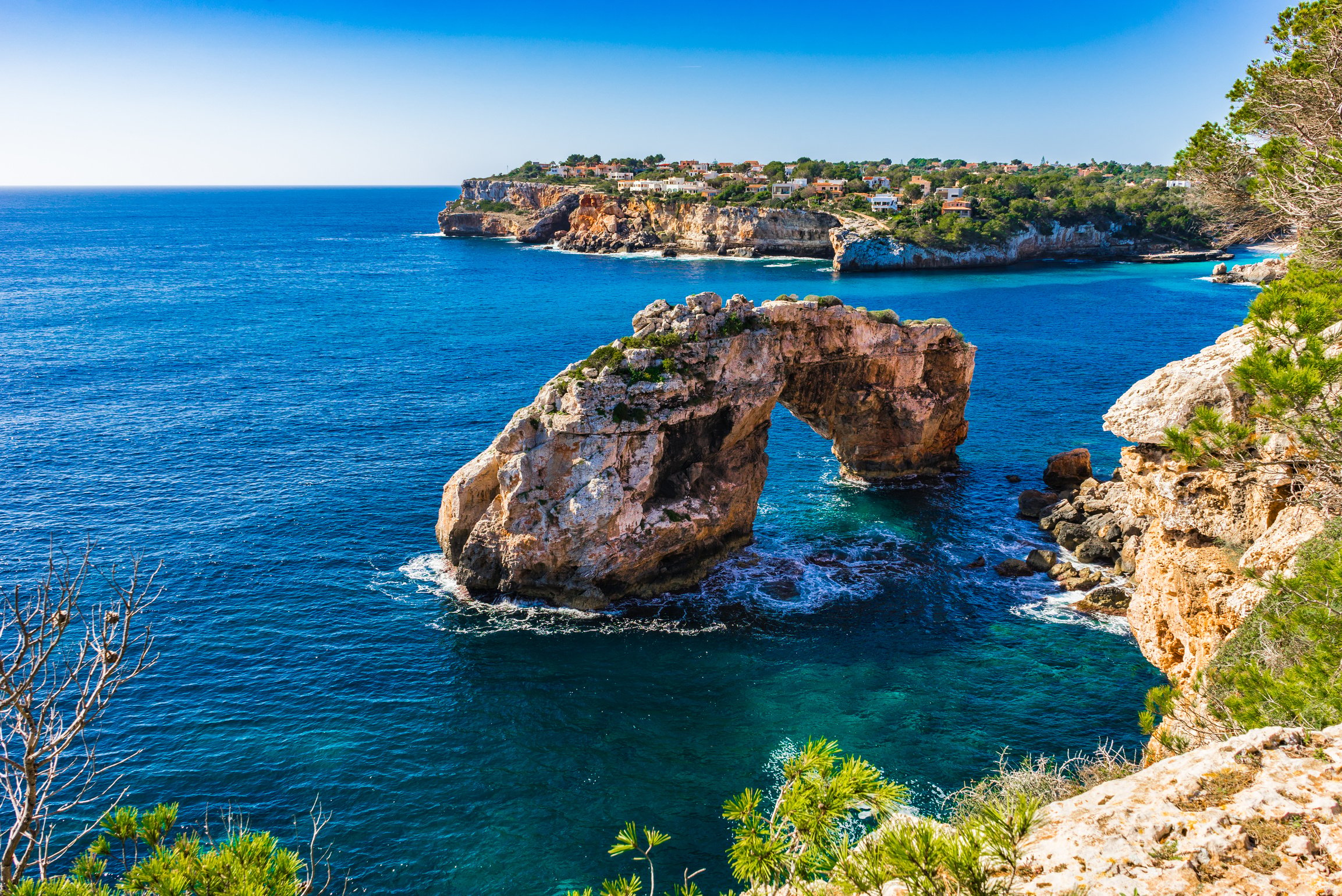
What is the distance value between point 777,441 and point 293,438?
3411 cm

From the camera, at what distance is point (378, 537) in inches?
1741

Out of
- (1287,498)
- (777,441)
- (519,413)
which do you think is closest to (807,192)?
(777,441)

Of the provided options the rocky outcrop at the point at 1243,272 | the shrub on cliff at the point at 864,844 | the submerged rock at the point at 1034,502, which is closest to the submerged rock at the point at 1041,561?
the submerged rock at the point at 1034,502

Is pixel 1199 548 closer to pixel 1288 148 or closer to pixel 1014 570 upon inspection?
pixel 1288 148

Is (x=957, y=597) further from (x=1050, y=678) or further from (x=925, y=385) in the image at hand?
(x=925, y=385)

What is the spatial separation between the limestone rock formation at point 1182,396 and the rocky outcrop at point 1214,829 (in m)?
15.5

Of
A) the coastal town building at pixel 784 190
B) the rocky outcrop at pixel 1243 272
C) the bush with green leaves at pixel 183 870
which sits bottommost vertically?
the bush with green leaves at pixel 183 870

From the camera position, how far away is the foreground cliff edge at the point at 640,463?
37.2 metres

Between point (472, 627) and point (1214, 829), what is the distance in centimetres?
3058

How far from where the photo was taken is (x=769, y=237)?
15988 cm

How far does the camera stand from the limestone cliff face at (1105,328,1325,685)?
68.3 feet

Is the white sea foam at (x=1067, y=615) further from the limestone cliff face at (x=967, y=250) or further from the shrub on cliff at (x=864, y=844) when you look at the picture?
the limestone cliff face at (x=967, y=250)

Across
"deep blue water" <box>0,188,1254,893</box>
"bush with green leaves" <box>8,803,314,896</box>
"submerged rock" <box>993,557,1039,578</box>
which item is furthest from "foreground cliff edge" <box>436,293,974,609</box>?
"bush with green leaves" <box>8,803,314,896</box>

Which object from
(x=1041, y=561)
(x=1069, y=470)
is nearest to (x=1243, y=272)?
(x=1069, y=470)
